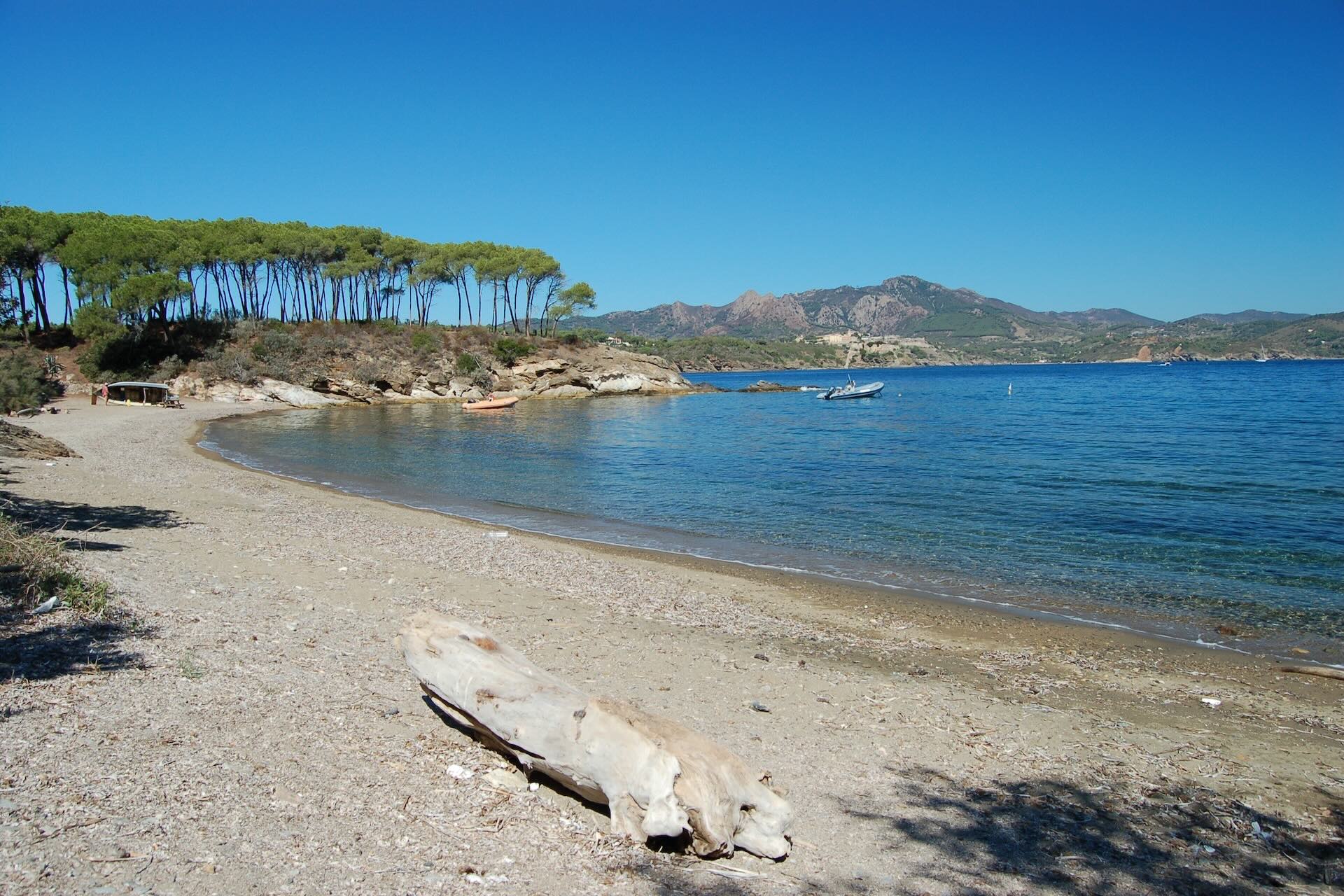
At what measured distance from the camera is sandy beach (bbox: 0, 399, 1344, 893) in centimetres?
438

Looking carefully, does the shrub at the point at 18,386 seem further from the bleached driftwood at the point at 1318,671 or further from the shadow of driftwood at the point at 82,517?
the bleached driftwood at the point at 1318,671

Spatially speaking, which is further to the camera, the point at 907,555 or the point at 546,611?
the point at 907,555

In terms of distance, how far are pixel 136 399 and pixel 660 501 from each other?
5112 centimetres

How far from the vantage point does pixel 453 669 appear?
5.77m

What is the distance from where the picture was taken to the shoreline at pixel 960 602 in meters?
10.4

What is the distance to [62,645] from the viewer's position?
6.64 metres

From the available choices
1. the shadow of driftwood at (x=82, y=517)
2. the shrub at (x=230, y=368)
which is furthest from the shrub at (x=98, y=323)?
the shadow of driftwood at (x=82, y=517)

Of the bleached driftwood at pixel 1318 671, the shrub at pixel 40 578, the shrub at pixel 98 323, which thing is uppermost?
the shrub at pixel 98 323

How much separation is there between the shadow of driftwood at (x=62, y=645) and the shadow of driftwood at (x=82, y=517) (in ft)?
14.3

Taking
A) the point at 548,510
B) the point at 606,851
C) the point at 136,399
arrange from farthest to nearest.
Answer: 1. the point at 136,399
2. the point at 548,510
3. the point at 606,851

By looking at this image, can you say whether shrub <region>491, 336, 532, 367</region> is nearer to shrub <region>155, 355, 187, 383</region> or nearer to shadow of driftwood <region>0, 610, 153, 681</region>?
shrub <region>155, 355, 187, 383</region>

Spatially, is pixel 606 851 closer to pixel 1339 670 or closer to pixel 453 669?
pixel 453 669

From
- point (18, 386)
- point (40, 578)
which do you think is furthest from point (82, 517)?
point (40, 578)

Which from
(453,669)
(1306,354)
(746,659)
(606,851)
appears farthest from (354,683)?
(1306,354)
